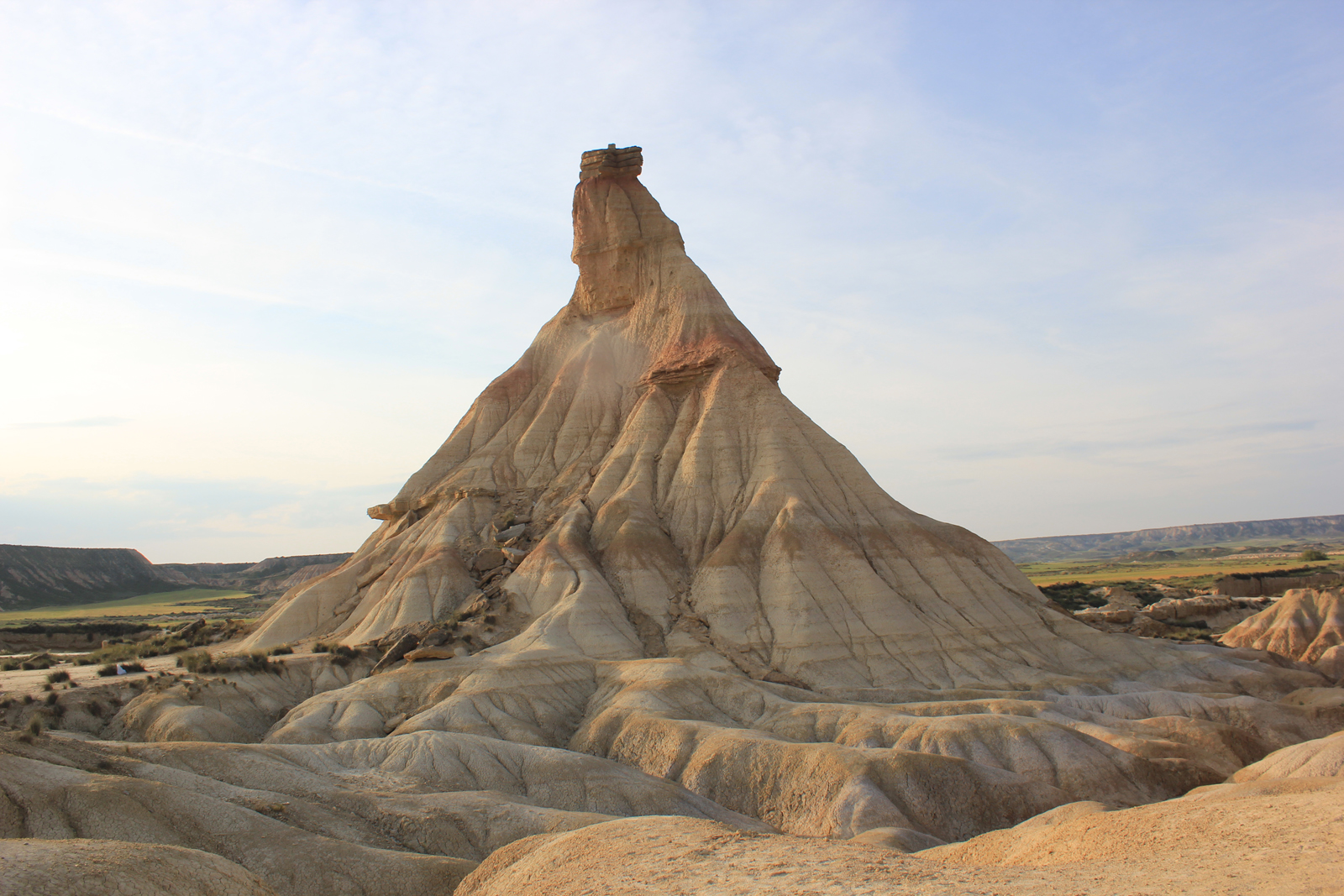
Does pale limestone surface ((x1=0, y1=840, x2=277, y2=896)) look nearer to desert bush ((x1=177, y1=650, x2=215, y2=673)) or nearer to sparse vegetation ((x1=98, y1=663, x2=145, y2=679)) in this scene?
desert bush ((x1=177, y1=650, x2=215, y2=673))

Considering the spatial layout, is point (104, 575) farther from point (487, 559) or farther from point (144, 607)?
point (487, 559)

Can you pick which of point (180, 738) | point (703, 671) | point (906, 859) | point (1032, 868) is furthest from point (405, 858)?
point (703, 671)

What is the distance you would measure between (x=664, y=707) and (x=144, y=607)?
404 ft

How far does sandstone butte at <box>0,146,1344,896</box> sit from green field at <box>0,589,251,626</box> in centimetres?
6646

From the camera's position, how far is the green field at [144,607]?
4496 inches

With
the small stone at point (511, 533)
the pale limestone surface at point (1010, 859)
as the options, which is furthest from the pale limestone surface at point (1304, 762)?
the small stone at point (511, 533)

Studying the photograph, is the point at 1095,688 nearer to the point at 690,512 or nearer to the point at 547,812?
the point at 690,512

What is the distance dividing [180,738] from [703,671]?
73.1 ft

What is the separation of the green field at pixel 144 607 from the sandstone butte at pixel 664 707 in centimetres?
6646

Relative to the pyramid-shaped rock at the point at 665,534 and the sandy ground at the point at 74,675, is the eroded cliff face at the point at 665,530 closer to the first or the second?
the pyramid-shaped rock at the point at 665,534

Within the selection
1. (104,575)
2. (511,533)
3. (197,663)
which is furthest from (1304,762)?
(104,575)

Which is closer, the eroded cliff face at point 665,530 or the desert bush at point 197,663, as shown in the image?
the desert bush at point 197,663

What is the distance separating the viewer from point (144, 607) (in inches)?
5251

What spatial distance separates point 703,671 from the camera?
43.1 metres
